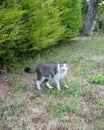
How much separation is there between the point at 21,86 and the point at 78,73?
62.9 inches

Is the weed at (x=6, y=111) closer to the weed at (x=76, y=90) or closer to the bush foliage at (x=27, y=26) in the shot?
the weed at (x=76, y=90)

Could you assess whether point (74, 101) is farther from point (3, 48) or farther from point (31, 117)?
point (3, 48)

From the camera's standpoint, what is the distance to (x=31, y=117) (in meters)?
4.12

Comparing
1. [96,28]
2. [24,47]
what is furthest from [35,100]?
[96,28]

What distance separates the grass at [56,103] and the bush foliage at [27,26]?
0.59 metres

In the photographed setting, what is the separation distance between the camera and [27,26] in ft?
22.9

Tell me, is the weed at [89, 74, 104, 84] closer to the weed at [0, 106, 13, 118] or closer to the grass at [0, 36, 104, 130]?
the grass at [0, 36, 104, 130]

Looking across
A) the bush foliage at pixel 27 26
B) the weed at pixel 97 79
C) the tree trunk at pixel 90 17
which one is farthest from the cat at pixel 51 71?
the tree trunk at pixel 90 17

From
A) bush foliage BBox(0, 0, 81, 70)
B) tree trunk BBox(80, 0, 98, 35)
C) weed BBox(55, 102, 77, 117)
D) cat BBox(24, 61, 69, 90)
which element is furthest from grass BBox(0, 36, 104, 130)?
tree trunk BBox(80, 0, 98, 35)

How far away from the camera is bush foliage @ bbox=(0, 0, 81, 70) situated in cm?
574

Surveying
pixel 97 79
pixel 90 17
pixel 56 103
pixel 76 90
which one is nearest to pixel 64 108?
pixel 56 103

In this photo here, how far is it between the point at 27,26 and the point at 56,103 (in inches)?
118

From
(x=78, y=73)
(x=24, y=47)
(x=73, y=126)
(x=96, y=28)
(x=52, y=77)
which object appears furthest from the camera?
(x=96, y=28)

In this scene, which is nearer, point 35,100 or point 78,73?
point 35,100
